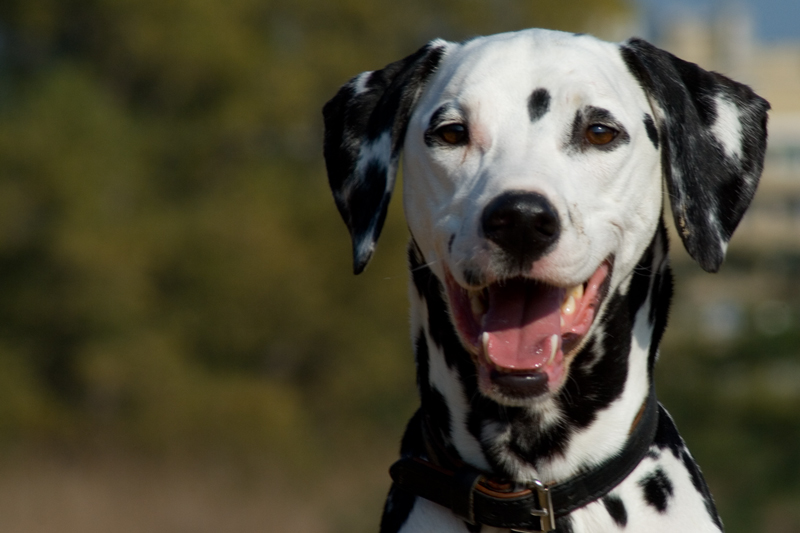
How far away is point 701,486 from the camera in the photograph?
11.3 feet

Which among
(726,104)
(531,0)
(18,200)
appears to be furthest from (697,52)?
(726,104)

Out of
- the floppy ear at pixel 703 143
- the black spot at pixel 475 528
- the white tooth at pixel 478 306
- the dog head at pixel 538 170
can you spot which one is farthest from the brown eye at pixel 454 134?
the black spot at pixel 475 528

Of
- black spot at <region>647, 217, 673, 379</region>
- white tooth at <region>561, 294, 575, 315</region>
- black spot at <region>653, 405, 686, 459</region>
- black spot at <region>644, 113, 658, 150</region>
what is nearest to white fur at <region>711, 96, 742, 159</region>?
black spot at <region>644, 113, 658, 150</region>

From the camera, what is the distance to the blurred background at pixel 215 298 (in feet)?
68.9

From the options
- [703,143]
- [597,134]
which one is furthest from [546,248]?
[703,143]

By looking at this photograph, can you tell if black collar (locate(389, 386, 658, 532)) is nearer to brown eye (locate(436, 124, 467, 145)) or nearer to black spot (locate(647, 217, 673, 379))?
black spot (locate(647, 217, 673, 379))

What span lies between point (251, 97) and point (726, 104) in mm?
19864

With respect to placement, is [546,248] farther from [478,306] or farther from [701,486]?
[701,486]

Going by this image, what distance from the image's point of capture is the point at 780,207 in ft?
211

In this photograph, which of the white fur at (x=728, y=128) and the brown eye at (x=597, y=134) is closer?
the brown eye at (x=597, y=134)

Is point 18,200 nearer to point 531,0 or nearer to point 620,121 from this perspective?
point 531,0

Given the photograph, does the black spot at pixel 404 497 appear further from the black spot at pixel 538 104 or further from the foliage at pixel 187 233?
the foliage at pixel 187 233

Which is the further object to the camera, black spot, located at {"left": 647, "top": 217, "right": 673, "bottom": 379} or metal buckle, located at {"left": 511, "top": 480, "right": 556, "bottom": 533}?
black spot, located at {"left": 647, "top": 217, "right": 673, "bottom": 379}

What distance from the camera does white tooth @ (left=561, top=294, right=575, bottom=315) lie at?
3367 millimetres
